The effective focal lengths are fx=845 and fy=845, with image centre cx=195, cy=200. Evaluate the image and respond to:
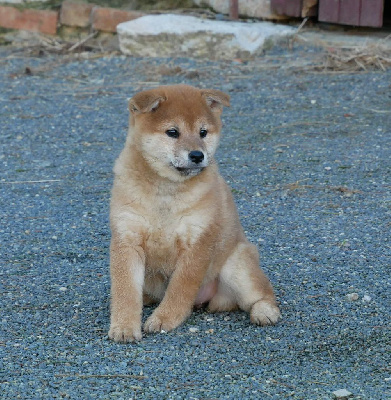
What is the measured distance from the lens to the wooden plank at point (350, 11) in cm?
1055

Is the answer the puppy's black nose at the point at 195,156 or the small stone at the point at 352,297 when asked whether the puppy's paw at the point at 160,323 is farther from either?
the small stone at the point at 352,297

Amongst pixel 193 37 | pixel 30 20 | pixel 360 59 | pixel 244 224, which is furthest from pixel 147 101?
pixel 30 20

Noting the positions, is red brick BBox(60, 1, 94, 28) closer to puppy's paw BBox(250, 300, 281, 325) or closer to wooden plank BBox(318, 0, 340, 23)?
wooden plank BBox(318, 0, 340, 23)

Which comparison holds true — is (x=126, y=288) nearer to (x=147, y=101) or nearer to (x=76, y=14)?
(x=147, y=101)

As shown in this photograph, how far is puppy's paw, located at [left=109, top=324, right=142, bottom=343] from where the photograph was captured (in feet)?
14.0

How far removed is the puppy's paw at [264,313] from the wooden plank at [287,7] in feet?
23.2

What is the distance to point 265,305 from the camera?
463 centimetres

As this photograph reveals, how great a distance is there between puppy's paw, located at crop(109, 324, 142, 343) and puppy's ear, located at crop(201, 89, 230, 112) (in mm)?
1375

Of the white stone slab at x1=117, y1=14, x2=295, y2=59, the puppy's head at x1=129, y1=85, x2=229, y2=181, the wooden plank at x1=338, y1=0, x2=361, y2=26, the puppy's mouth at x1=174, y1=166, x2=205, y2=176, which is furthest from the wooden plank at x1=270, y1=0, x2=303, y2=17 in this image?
the puppy's mouth at x1=174, y1=166, x2=205, y2=176

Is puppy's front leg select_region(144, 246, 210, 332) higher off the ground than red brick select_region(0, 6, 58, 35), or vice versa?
puppy's front leg select_region(144, 246, 210, 332)

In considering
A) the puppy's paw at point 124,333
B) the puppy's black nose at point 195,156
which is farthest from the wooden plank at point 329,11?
the puppy's paw at point 124,333

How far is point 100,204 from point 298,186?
1.64 metres

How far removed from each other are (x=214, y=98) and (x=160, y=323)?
51.9 inches

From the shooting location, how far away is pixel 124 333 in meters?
4.28
